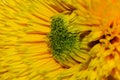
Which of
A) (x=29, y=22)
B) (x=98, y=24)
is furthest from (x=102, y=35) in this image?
(x=29, y=22)

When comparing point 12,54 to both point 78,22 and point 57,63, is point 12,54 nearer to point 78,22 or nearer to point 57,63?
point 57,63

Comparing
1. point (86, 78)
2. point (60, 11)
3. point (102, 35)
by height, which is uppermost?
point (60, 11)

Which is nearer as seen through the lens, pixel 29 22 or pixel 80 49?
pixel 80 49

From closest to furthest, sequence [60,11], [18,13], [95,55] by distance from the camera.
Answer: [95,55], [60,11], [18,13]

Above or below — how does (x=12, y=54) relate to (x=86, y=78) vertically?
above
